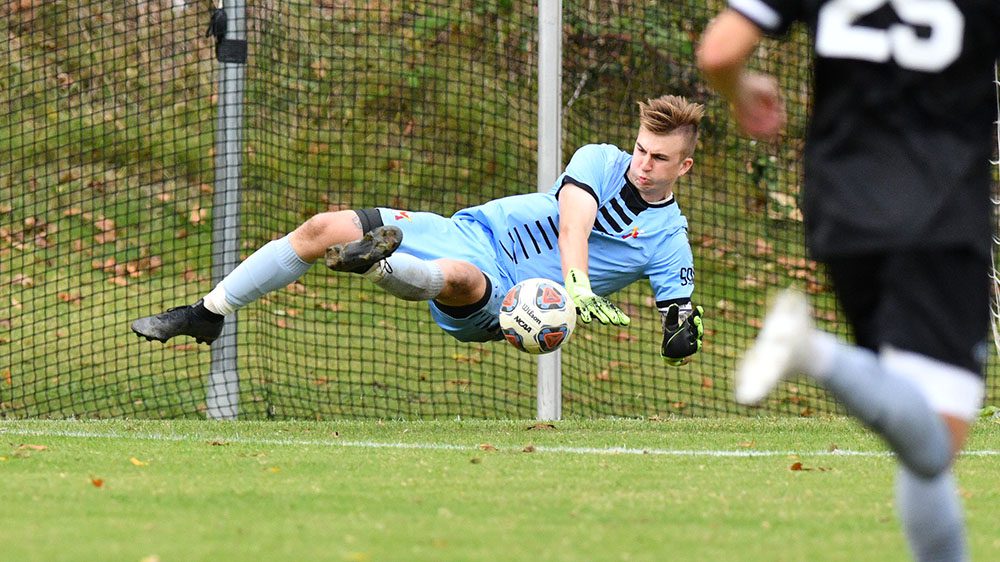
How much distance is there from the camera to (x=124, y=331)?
10945mm

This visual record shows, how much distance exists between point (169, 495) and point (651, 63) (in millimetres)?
8426

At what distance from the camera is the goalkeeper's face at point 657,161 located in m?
6.61

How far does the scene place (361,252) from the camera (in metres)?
5.96

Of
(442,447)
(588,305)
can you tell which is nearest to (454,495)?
(442,447)

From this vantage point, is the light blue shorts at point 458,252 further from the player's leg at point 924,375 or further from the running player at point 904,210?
the player's leg at point 924,375

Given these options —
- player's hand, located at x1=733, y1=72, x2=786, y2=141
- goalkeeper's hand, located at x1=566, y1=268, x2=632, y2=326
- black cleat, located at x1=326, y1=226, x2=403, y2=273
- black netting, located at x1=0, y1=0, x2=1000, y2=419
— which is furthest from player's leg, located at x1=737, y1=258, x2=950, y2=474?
black netting, located at x1=0, y1=0, x2=1000, y2=419

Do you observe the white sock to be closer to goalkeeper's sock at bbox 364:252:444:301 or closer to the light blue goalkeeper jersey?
goalkeeper's sock at bbox 364:252:444:301

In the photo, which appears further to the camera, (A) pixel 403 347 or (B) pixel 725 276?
(B) pixel 725 276

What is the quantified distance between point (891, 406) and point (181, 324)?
4416mm

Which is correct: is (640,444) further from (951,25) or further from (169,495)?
(951,25)

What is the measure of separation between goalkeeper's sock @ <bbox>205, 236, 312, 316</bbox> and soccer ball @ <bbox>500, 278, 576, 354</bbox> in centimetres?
110

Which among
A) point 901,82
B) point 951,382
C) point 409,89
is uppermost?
point 409,89

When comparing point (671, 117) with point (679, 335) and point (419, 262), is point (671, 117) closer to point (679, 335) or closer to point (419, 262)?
point (679, 335)

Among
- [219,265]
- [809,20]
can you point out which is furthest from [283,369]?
[809,20]
